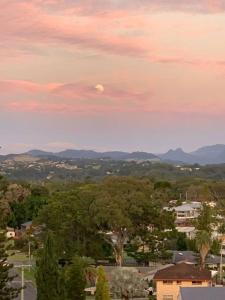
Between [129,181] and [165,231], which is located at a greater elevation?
[129,181]

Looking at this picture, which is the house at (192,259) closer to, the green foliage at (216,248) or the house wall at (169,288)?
the green foliage at (216,248)

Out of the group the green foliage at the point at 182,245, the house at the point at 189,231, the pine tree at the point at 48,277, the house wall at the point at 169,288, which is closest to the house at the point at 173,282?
the house wall at the point at 169,288

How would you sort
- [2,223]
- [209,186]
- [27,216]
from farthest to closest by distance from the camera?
[209,186] < [27,216] < [2,223]

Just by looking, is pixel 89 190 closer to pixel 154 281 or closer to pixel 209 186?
pixel 154 281

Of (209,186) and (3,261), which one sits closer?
(3,261)

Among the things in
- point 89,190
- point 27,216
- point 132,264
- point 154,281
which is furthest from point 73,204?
point 27,216
